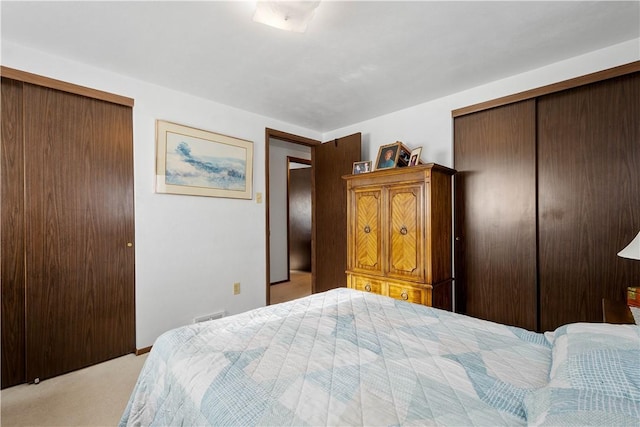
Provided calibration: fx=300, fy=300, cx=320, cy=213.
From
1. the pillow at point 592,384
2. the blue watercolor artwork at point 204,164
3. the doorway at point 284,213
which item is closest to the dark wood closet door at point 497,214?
the pillow at point 592,384

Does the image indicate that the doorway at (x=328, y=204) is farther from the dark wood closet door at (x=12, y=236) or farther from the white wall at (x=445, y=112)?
the dark wood closet door at (x=12, y=236)

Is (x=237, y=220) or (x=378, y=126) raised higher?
(x=378, y=126)

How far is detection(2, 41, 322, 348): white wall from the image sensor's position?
8.17 ft

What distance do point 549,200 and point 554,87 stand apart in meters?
0.87

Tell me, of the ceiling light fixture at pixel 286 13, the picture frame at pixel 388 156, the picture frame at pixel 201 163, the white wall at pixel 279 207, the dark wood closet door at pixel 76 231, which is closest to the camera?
the ceiling light fixture at pixel 286 13

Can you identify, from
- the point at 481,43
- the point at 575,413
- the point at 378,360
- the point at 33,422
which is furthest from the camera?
the point at 481,43

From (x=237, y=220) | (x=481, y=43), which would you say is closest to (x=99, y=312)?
(x=237, y=220)

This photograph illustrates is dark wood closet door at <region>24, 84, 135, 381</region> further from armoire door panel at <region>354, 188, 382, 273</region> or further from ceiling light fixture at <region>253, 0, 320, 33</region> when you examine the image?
armoire door panel at <region>354, 188, 382, 273</region>

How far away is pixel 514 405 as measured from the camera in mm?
800

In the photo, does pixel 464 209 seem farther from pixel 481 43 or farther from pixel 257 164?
pixel 257 164

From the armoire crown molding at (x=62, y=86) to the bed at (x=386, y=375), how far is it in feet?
6.90

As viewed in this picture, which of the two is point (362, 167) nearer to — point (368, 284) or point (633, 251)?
point (368, 284)

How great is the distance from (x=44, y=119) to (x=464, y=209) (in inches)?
137

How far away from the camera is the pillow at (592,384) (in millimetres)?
636
